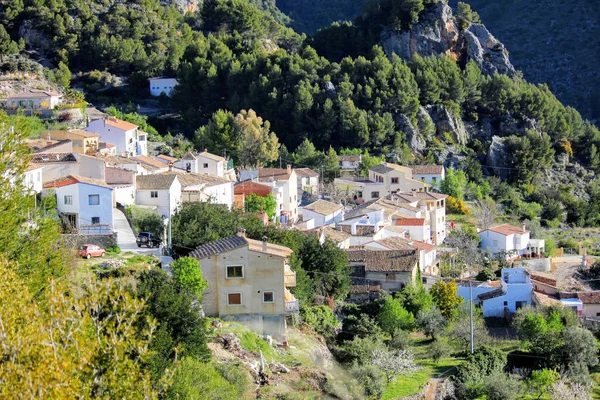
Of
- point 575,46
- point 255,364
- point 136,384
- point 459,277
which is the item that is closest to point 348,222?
point 459,277

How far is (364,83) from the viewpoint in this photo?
228ft

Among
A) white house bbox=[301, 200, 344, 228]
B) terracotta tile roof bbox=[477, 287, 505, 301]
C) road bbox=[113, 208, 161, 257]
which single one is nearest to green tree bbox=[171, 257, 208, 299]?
road bbox=[113, 208, 161, 257]

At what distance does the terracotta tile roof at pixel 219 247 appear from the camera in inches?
1048

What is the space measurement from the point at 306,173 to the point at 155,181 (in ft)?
66.1

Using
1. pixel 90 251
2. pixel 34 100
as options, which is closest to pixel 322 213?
pixel 90 251

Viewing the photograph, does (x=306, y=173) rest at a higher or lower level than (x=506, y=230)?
higher

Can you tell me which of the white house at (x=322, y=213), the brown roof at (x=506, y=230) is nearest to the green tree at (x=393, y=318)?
the white house at (x=322, y=213)

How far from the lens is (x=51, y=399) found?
11.3 meters

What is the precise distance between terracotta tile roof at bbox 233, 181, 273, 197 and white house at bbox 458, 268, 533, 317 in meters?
10.6

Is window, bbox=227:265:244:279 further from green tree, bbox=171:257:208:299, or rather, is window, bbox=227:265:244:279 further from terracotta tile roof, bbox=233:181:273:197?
terracotta tile roof, bbox=233:181:273:197

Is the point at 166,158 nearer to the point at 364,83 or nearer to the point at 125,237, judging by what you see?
the point at 125,237

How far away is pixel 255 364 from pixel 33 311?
38.0 feet

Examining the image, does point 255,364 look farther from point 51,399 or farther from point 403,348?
point 51,399

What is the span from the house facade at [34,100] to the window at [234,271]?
32703mm
